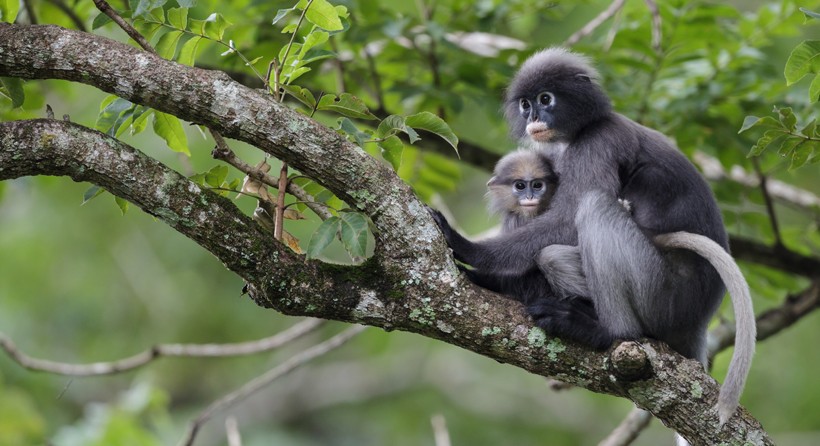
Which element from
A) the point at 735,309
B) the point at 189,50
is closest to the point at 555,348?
the point at 735,309

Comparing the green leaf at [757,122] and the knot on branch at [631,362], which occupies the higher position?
the green leaf at [757,122]

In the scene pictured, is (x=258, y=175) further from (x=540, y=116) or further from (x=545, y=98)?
(x=545, y=98)

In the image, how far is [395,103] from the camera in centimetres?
750

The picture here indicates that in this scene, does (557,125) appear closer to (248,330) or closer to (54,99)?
(54,99)

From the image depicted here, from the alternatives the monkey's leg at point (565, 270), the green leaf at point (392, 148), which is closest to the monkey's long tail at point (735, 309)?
the monkey's leg at point (565, 270)

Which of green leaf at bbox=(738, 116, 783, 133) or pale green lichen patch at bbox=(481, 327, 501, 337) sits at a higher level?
green leaf at bbox=(738, 116, 783, 133)

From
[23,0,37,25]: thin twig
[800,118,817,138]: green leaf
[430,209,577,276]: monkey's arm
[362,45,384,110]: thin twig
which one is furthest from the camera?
[362,45,384,110]: thin twig

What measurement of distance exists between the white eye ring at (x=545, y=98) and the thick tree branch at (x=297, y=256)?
1739 millimetres

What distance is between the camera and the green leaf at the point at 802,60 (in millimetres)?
4098

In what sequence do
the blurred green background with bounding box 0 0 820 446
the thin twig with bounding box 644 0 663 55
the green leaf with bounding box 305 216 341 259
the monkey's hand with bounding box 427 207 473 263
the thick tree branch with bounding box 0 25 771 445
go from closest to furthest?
the thick tree branch with bounding box 0 25 771 445 < the green leaf with bounding box 305 216 341 259 < the monkey's hand with bounding box 427 207 473 263 < the thin twig with bounding box 644 0 663 55 < the blurred green background with bounding box 0 0 820 446

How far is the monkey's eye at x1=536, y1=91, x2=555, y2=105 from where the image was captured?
18.2 feet

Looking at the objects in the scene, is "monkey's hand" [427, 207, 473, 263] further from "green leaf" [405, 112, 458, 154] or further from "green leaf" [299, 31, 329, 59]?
"green leaf" [299, 31, 329, 59]

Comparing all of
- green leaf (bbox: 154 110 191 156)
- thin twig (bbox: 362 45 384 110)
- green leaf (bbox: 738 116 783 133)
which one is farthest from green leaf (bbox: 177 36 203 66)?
green leaf (bbox: 738 116 783 133)

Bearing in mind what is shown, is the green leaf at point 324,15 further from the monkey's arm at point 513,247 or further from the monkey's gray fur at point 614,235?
the monkey's arm at point 513,247
